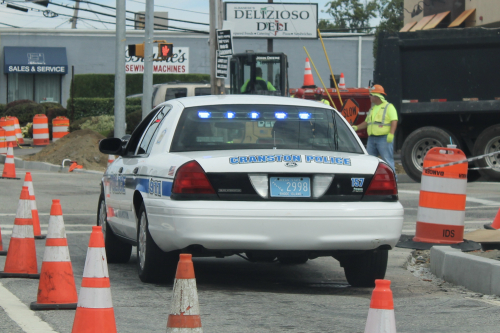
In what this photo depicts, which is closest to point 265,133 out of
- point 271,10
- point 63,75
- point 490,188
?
point 490,188

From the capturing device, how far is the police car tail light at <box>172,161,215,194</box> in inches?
240

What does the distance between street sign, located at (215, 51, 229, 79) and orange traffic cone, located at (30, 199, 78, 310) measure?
16594 millimetres

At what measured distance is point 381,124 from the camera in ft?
47.7

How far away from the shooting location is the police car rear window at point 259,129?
668 cm

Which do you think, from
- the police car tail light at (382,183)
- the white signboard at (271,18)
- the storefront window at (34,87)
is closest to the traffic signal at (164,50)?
the white signboard at (271,18)

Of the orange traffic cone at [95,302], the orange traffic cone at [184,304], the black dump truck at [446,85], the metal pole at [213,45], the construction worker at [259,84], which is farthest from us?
the construction worker at [259,84]

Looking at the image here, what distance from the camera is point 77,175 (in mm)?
19688

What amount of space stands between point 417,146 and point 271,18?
2375 cm

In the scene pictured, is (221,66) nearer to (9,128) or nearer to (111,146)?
(9,128)

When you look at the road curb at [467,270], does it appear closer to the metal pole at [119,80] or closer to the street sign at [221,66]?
the street sign at [221,66]

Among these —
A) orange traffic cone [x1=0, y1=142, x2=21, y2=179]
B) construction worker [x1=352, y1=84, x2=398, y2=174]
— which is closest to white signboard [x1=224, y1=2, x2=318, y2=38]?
orange traffic cone [x1=0, y1=142, x2=21, y2=179]

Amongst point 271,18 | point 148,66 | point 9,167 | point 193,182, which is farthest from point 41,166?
point 271,18

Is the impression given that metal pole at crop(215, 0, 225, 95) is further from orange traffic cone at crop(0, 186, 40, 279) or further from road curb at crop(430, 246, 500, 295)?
orange traffic cone at crop(0, 186, 40, 279)

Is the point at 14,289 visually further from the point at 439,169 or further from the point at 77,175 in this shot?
the point at 77,175
